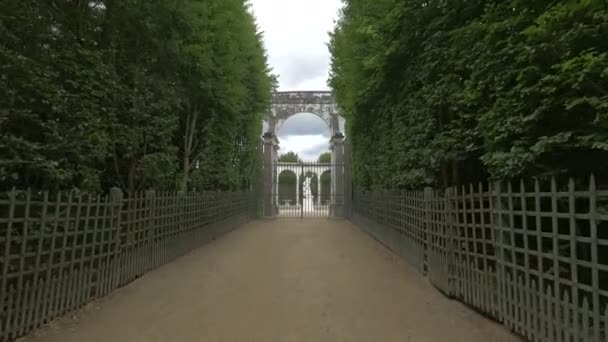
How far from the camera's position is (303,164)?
2292 cm

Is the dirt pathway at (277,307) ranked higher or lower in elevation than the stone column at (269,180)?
lower

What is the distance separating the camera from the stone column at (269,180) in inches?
923

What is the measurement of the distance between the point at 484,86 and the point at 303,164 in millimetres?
17859

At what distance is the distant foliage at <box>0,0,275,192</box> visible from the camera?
16.4ft

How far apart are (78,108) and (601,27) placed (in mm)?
5471

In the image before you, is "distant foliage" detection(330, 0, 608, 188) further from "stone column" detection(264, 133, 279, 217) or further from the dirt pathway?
"stone column" detection(264, 133, 279, 217)

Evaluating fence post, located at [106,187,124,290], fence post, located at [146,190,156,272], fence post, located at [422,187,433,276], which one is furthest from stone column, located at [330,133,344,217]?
fence post, located at [106,187,124,290]

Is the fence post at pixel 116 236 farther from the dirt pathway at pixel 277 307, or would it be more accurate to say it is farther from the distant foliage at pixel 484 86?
the distant foliage at pixel 484 86

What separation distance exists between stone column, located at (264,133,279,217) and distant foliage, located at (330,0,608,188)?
1249cm

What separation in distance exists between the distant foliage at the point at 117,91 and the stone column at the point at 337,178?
10.3 metres

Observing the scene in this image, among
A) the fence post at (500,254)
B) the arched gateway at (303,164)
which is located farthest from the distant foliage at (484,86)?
the arched gateway at (303,164)

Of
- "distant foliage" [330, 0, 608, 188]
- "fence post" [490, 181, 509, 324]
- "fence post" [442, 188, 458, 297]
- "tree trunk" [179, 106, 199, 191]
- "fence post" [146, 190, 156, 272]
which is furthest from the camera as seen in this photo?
"tree trunk" [179, 106, 199, 191]

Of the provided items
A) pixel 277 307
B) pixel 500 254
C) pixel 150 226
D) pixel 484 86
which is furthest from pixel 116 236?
pixel 484 86

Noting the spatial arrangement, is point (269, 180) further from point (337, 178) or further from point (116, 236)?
point (116, 236)
